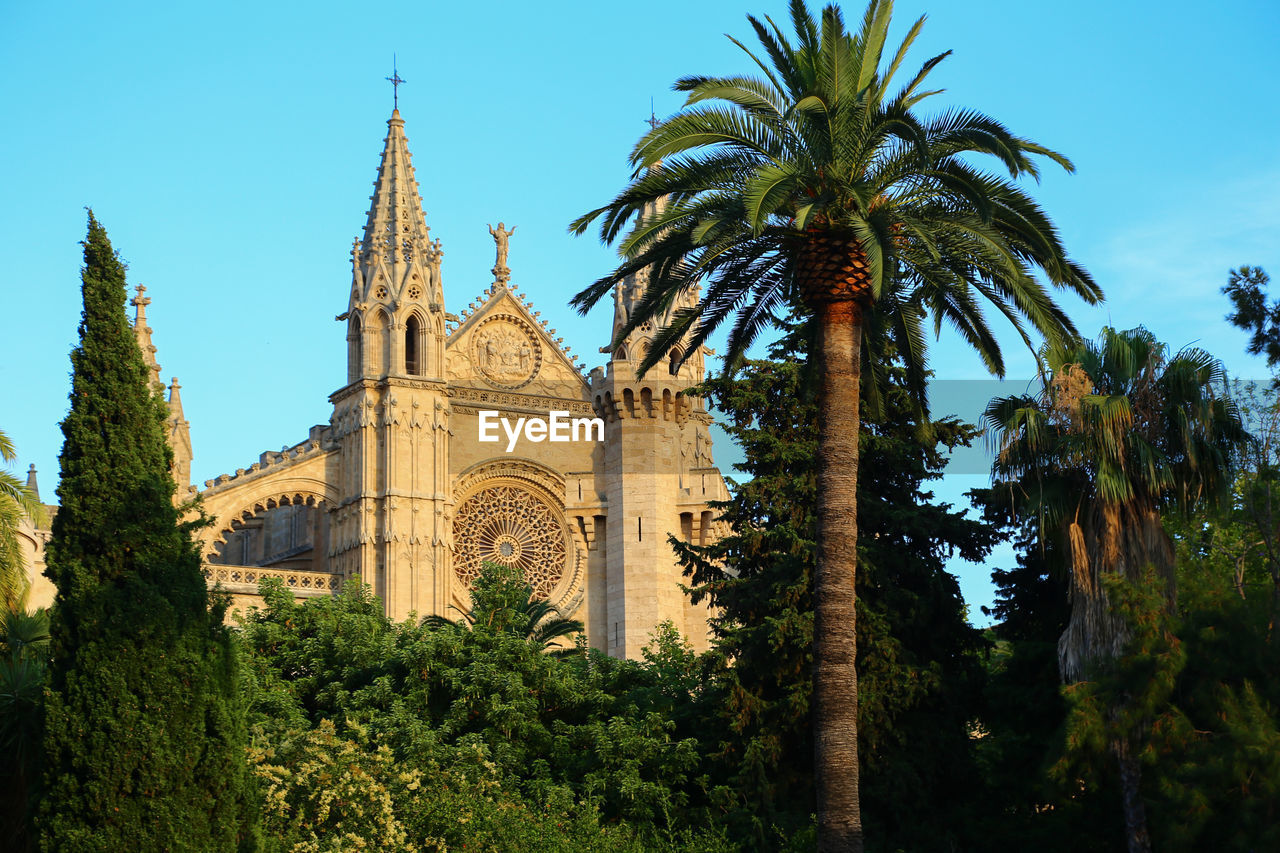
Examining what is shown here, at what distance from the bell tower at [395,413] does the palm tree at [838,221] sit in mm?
19457

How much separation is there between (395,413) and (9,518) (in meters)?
17.6

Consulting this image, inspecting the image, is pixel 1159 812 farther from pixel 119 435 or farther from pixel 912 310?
pixel 119 435

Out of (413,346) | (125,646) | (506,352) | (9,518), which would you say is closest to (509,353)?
(506,352)

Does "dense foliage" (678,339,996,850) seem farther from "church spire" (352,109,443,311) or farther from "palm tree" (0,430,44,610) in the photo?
"church spire" (352,109,443,311)

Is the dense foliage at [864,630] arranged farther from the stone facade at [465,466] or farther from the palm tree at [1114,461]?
the stone facade at [465,466]

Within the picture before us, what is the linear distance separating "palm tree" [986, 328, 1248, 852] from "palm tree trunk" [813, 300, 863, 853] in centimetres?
389

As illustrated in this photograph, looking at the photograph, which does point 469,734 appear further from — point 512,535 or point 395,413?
point 512,535

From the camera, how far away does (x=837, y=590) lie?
17.8 meters

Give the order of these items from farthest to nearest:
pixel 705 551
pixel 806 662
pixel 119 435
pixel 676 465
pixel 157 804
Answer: pixel 676 465, pixel 705 551, pixel 806 662, pixel 119 435, pixel 157 804

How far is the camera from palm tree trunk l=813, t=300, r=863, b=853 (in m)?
17.4

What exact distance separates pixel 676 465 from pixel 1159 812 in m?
20.3

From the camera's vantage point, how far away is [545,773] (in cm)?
2402

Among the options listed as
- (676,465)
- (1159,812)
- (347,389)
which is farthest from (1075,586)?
(347,389)

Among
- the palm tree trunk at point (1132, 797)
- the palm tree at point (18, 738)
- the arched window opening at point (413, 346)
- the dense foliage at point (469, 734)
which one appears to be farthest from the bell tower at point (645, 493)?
the palm tree at point (18, 738)
